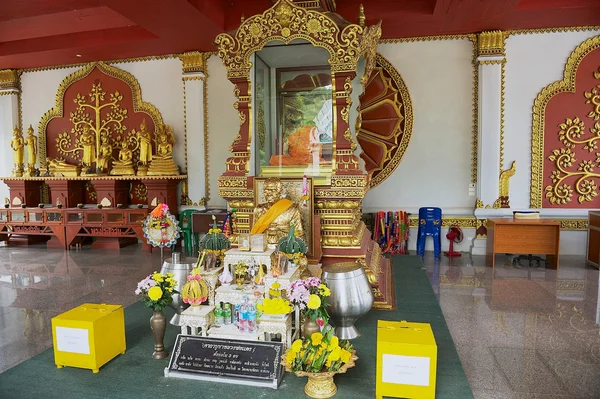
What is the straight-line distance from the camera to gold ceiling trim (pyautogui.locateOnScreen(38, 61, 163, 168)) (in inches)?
344

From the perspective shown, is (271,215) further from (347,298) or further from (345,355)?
(345,355)

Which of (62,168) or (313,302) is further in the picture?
(62,168)

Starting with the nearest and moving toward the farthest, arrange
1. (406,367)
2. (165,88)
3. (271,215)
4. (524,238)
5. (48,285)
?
(406,367)
(271,215)
(48,285)
(524,238)
(165,88)

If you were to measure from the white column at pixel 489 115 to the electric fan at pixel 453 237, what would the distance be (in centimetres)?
42

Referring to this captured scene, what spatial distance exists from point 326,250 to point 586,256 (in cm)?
466

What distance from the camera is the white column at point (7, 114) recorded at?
938cm

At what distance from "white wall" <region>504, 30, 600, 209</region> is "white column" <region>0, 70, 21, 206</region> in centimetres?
1005

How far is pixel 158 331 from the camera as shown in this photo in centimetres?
341

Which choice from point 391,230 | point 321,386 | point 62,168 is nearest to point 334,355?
point 321,386

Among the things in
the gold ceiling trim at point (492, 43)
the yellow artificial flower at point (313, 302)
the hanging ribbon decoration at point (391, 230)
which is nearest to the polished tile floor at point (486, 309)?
the hanging ribbon decoration at point (391, 230)

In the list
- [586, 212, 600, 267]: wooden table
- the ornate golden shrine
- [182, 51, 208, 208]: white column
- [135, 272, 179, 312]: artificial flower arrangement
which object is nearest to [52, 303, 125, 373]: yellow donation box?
[135, 272, 179, 312]: artificial flower arrangement

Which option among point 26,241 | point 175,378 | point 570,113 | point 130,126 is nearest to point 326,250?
point 175,378

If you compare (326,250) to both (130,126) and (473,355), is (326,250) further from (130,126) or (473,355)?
A: (130,126)

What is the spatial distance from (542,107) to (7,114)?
1075 centimetres
